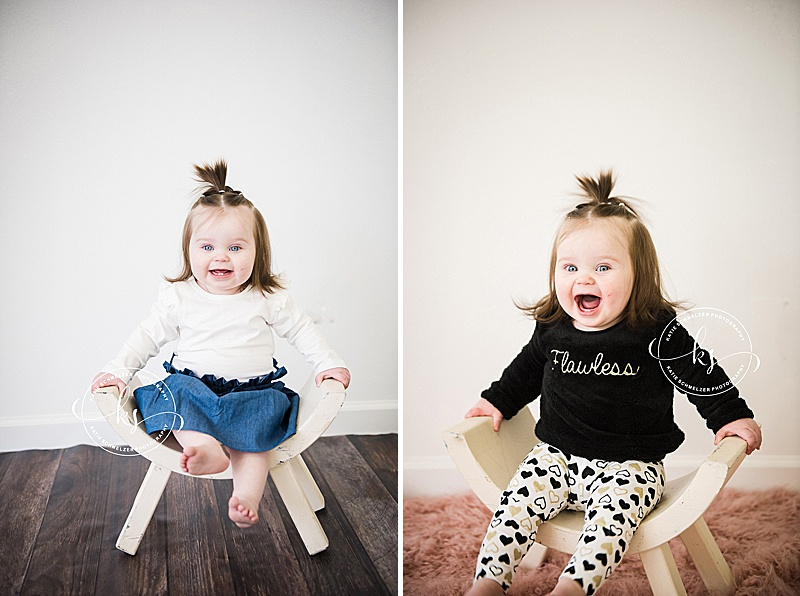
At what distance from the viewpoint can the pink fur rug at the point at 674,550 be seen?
1.45 m

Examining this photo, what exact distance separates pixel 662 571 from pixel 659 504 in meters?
0.12

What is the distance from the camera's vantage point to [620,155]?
144 cm

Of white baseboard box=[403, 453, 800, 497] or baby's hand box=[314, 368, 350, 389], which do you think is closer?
white baseboard box=[403, 453, 800, 497]

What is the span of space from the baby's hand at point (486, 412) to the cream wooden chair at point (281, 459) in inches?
12.2

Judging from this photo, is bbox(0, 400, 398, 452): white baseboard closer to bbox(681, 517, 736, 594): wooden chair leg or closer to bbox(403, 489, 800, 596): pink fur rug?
bbox(403, 489, 800, 596): pink fur rug

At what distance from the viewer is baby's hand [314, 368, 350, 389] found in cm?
161

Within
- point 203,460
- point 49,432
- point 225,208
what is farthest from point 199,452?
point 225,208

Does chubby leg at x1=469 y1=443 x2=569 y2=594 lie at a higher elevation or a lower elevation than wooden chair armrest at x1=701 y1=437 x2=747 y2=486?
lower

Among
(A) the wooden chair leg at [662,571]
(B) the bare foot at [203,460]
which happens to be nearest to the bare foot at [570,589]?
(A) the wooden chair leg at [662,571]

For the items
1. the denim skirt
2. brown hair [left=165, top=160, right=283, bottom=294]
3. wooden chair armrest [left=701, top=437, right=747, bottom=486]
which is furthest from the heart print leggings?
brown hair [left=165, top=160, right=283, bottom=294]

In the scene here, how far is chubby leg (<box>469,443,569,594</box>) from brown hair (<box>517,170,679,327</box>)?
1.02ft

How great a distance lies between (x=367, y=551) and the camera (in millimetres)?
1640

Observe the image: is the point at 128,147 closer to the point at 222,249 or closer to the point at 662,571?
the point at 222,249

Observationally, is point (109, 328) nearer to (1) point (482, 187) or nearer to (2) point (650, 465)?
(1) point (482, 187)
